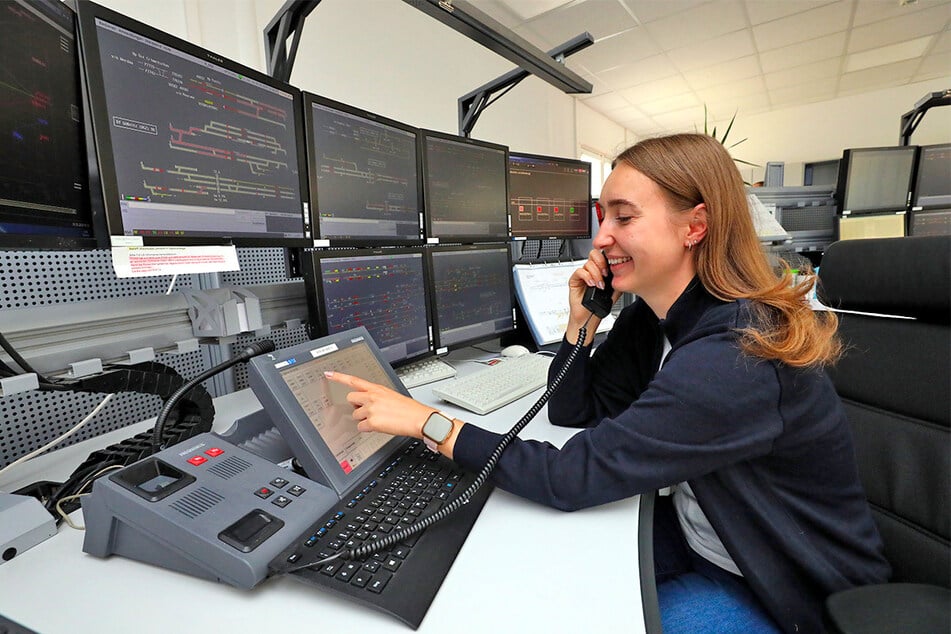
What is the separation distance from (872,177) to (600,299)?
2709mm

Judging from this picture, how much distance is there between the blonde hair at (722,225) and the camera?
0.69 meters

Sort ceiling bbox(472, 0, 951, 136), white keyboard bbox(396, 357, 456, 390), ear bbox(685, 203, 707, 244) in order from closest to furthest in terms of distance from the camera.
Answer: ear bbox(685, 203, 707, 244) → white keyboard bbox(396, 357, 456, 390) → ceiling bbox(472, 0, 951, 136)

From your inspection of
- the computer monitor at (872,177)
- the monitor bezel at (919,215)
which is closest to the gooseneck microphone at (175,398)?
the computer monitor at (872,177)

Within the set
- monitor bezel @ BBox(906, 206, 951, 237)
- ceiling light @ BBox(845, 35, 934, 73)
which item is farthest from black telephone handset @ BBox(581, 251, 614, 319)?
ceiling light @ BBox(845, 35, 934, 73)

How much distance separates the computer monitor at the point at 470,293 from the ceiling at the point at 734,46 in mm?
2234

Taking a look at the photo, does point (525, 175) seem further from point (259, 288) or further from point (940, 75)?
point (940, 75)

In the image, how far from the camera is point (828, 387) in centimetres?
66

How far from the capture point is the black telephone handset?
3.16 ft

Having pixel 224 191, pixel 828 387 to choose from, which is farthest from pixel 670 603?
pixel 224 191

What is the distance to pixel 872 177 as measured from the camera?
2.56 meters

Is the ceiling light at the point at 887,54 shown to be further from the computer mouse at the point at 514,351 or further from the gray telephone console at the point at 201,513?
the gray telephone console at the point at 201,513

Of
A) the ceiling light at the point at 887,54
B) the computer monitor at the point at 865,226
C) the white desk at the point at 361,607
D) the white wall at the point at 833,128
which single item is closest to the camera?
the white desk at the point at 361,607

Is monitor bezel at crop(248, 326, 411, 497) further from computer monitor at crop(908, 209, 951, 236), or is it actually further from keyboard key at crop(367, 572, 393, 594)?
computer monitor at crop(908, 209, 951, 236)

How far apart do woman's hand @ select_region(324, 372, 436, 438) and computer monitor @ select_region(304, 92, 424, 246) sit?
0.45 meters
